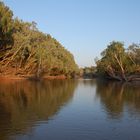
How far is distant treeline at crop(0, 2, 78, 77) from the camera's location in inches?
1965

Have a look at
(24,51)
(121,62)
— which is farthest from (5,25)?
(121,62)

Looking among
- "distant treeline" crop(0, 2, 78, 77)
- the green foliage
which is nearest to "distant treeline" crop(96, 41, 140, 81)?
"distant treeline" crop(0, 2, 78, 77)

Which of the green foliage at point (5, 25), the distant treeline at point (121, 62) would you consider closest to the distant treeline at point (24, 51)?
the green foliage at point (5, 25)

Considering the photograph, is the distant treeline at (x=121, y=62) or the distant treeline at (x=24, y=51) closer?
the distant treeline at (x=24, y=51)

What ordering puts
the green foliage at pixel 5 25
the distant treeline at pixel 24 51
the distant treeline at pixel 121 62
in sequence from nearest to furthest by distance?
the green foliage at pixel 5 25, the distant treeline at pixel 24 51, the distant treeline at pixel 121 62

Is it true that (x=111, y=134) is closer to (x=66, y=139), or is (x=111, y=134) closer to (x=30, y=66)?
(x=66, y=139)

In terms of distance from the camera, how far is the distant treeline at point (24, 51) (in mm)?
49906

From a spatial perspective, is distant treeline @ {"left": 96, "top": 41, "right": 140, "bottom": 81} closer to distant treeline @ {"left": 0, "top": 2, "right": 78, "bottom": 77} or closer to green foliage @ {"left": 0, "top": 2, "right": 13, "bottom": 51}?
distant treeline @ {"left": 0, "top": 2, "right": 78, "bottom": 77}

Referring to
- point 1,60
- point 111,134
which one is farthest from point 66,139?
point 1,60

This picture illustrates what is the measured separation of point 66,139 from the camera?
14141 millimetres

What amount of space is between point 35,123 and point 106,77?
102m

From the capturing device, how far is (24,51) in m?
70.5

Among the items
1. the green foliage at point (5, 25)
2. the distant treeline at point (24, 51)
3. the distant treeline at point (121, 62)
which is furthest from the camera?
the distant treeline at point (121, 62)

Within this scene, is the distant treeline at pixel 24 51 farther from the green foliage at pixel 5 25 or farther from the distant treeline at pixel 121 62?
the distant treeline at pixel 121 62
